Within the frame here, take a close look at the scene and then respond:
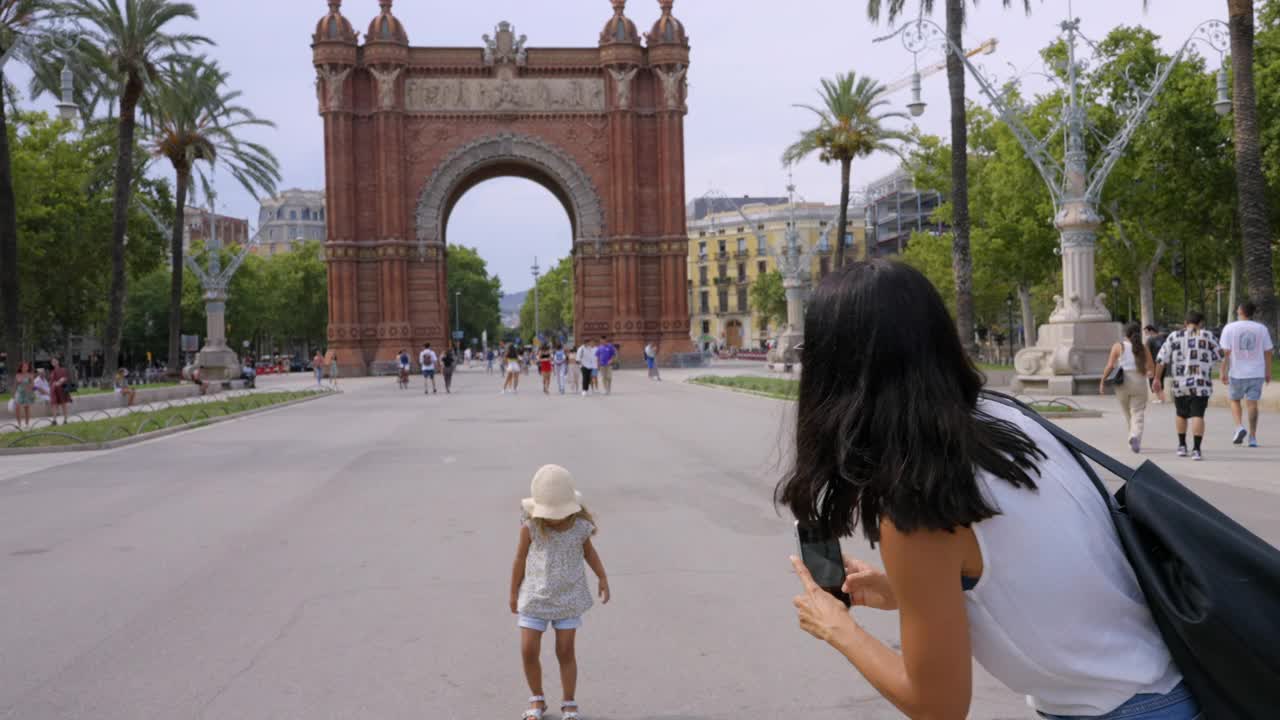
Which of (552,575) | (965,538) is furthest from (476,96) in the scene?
(965,538)

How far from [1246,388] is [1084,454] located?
13108 mm

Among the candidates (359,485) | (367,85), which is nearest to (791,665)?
(359,485)

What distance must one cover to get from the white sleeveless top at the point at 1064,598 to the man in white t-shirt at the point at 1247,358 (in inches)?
502

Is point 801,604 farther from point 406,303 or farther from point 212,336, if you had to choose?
point 406,303

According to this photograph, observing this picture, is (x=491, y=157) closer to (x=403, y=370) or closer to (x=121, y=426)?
(x=403, y=370)

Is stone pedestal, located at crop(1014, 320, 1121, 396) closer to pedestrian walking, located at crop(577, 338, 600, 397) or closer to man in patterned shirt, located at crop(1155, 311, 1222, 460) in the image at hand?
man in patterned shirt, located at crop(1155, 311, 1222, 460)

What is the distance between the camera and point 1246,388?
1340cm

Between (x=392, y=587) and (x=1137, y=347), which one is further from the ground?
(x=1137, y=347)

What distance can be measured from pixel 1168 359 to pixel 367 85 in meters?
48.4

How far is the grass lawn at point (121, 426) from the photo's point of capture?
57.4ft

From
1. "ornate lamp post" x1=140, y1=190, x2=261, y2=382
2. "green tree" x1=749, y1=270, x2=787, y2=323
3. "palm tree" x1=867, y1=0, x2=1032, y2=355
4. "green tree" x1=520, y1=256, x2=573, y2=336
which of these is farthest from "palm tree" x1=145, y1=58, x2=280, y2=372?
"green tree" x1=520, y1=256, x2=573, y2=336

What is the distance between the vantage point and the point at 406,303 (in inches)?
2147

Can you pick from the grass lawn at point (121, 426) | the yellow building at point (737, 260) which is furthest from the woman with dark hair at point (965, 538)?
the yellow building at point (737, 260)

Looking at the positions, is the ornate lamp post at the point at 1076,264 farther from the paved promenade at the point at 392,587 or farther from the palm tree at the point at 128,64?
the palm tree at the point at 128,64
